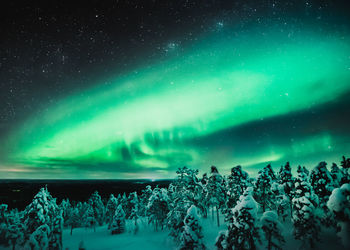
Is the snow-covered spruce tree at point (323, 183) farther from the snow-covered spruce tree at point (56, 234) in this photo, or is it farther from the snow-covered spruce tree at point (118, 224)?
the snow-covered spruce tree at point (118, 224)

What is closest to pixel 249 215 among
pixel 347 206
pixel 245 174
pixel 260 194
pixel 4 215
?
pixel 347 206

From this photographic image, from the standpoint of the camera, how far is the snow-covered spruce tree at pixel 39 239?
81.5ft

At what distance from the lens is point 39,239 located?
1000 inches

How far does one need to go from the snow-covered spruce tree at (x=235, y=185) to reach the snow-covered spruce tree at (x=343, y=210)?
2088 centimetres

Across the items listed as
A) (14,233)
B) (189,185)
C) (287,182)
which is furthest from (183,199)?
(14,233)

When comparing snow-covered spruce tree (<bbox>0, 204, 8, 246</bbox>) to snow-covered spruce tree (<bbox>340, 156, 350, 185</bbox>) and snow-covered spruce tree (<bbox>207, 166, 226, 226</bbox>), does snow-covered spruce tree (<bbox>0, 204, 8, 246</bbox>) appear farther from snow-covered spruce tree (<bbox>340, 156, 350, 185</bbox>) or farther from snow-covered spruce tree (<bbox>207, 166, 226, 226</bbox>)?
snow-covered spruce tree (<bbox>340, 156, 350, 185</bbox>)

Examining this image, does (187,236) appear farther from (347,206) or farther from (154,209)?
(154,209)

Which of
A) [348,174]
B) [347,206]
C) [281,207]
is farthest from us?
[281,207]

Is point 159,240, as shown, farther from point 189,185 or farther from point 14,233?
point 14,233

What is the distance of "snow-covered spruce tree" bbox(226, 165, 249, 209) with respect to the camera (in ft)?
117

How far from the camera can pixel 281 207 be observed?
36219 millimetres

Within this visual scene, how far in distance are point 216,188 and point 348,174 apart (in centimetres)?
2146

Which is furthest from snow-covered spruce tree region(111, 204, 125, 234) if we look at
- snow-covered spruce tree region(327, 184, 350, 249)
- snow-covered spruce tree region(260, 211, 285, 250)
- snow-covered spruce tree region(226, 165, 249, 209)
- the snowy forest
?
snow-covered spruce tree region(327, 184, 350, 249)

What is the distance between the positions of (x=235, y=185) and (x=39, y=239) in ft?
102
